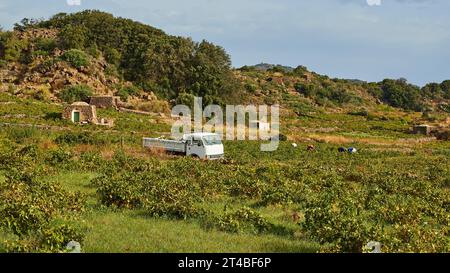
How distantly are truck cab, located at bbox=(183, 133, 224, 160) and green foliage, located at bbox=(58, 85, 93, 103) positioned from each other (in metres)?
29.2

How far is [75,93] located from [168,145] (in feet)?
98.3

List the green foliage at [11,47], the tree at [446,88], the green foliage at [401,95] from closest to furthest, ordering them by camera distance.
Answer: the green foliage at [11,47], the green foliage at [401,95], the tree at [446,88]

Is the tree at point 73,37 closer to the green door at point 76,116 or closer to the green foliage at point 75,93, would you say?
the green foliage at point 75,93

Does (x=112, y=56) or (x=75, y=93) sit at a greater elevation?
(x=112, y=56)

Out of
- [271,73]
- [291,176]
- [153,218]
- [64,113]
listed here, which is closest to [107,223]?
[153,218]

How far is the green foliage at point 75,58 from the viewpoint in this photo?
60.0 meters

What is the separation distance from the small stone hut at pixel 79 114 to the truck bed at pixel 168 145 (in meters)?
11.8

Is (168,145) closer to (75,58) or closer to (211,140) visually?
(211,140)

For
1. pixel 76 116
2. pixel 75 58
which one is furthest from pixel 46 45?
pixel 76 116

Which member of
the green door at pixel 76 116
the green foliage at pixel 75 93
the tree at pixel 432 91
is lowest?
the green door at pixel 76 116

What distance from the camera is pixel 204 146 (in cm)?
2698

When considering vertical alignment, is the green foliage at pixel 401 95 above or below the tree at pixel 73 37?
below

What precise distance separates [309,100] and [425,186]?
79.9 meters

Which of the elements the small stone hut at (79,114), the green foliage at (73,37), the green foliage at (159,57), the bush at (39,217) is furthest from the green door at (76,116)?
the green foliage at (73,37)
